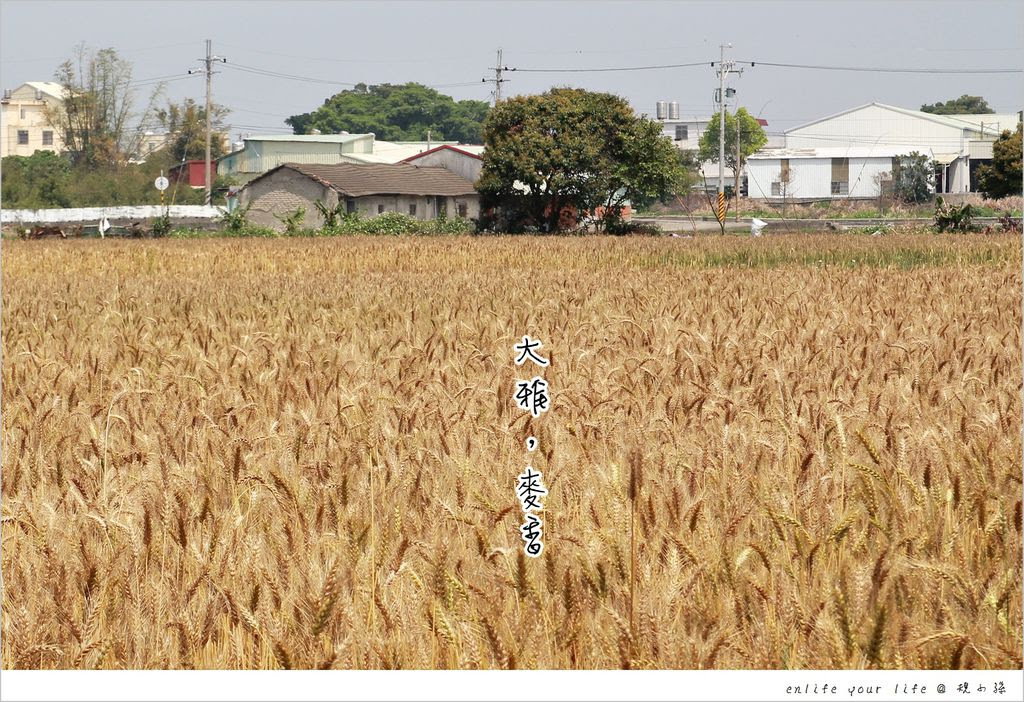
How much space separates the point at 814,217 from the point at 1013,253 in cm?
4223

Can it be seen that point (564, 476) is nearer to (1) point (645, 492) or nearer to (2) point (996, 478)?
(1) point (645, 492)

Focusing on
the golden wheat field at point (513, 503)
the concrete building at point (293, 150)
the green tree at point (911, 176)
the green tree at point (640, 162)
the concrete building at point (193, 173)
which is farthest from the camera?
the concrete building at point (193, 173)

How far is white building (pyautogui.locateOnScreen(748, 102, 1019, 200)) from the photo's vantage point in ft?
215

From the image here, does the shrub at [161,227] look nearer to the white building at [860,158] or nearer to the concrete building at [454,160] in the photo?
the concrete building at [454,160]

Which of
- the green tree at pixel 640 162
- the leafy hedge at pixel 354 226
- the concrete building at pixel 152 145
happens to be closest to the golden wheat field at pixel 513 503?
the green tree at pixel 640 162

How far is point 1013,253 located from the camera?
18.7m

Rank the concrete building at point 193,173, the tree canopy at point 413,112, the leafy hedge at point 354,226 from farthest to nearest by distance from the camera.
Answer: the concrete building at point 193,173 < the leafy hedge at point 354,226 < the tree canopy at point 413,112

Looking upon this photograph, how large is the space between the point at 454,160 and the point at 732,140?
26.0 m

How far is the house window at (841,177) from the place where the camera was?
68.0 metres

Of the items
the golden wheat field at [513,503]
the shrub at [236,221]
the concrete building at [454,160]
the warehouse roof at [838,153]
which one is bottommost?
the golden wheat field at [513,503]

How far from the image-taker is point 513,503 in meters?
3.02

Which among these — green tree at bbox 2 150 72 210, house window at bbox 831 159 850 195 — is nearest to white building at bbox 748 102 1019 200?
house window at bbox 831 159 850 195

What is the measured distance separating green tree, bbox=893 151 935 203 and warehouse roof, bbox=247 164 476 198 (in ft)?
80.0

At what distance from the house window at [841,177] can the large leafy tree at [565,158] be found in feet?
92.9
